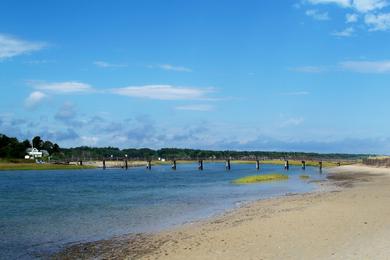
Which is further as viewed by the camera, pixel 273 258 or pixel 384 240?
pixel 384 240

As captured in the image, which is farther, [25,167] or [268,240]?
[25,167]

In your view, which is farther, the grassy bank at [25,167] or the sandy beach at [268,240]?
the grassy bank at [25,167]

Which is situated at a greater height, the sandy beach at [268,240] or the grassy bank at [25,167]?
the grassy bank at [25,167]

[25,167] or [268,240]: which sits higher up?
[25,167]

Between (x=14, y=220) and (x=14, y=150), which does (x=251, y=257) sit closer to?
(x=14, y=220)

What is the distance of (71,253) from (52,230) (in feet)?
26.1

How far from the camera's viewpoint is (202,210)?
36219mm

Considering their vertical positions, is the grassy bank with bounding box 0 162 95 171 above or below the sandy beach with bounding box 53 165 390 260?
above

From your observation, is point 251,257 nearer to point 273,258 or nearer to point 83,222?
point 273,258

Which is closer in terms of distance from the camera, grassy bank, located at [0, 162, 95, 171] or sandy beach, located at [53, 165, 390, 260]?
sandy beach, located at [53, 165, 390, 260]

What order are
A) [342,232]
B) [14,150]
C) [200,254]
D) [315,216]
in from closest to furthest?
[200,254]
[342,232]
[315,216]
[14,150]

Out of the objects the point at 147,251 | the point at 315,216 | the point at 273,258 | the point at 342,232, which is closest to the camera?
the point at 273,258

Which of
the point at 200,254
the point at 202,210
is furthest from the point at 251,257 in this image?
the point at 202,210

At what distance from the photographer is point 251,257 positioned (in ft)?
55.4
